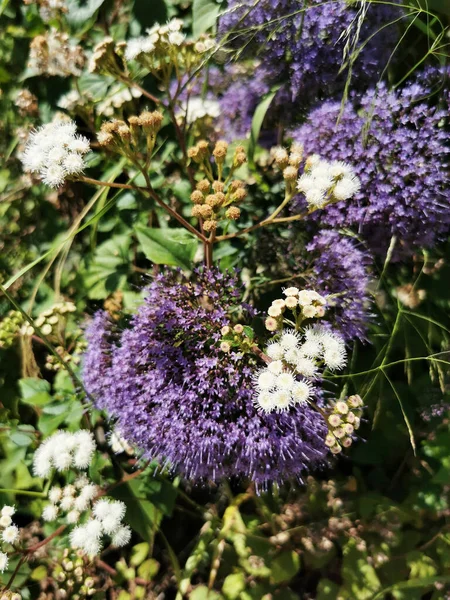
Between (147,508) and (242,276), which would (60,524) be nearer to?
(147,508)

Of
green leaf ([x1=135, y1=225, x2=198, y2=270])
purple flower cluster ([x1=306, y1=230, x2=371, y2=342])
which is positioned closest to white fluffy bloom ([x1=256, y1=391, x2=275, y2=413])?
purple flower cluster ([x1=306, y1=230, x2=371, y2=342])

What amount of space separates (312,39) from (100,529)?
1756 millimetres

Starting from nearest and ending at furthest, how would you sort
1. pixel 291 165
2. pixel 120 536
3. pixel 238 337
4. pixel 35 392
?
pixel 238 337
pixel 291 165
pixel 120 536
pixel 35 392

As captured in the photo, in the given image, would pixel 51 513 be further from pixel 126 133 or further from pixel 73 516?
pixel 126 133

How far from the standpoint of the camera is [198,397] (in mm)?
1392

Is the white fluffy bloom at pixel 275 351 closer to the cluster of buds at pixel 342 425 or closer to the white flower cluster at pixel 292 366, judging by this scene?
the white flower cluster at pixel 292 366

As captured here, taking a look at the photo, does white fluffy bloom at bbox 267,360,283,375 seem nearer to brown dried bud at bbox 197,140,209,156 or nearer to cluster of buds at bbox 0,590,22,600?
brown dried bud at bbox 197,140,209,156

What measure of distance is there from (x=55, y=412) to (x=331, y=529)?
44.1 inches

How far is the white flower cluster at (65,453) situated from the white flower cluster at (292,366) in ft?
2.66

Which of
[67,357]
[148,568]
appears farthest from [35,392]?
[148,568]

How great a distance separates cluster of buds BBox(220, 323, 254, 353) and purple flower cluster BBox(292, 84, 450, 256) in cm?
51

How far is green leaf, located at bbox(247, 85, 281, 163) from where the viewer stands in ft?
5.54

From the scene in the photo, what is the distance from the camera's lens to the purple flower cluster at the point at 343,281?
5.10 ft

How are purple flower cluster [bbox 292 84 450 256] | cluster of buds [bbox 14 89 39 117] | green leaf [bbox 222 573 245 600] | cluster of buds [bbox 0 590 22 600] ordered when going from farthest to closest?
cluster of buds [bbox 14 89 39 117] → green leaf [bbox 222 573 245 600] → cluster of buds [bbox 0 590 22 600] → purple flower cluster [bbox 292 84 450 256]
